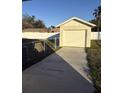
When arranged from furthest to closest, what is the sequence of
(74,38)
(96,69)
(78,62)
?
(74,38) → (78,62) → (96,69)

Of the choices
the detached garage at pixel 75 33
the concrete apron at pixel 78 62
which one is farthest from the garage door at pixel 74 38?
the concrete apron at pixel 78 62

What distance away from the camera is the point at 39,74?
8094mm

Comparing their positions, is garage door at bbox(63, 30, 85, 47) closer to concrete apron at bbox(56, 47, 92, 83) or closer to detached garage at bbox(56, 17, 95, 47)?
detached garage at bbox(56, 17, 95, 47)

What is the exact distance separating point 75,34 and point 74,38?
464 mm

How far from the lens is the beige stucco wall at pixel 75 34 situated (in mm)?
20672

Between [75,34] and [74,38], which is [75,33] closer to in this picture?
[75,34]

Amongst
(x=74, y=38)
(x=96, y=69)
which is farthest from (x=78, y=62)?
(x=74, y=38)

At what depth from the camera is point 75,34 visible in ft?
69.2

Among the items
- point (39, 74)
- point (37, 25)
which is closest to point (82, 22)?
point (39, 74)

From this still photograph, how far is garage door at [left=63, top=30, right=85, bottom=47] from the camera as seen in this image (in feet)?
68.3

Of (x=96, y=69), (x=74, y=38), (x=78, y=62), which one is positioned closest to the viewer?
(x=96, y=69)

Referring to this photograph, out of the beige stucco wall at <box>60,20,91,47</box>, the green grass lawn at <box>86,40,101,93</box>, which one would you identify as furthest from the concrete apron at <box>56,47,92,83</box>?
the beige stucco wall at <box>60,20,91,47</box>

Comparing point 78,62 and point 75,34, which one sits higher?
point 75,34
